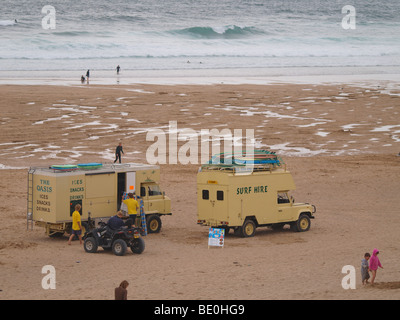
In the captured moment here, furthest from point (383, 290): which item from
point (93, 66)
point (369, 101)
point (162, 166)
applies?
point (93, 66)

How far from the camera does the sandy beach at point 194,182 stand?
56.4ft

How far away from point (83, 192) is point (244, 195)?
474 centimetres

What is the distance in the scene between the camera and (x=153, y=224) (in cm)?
2338

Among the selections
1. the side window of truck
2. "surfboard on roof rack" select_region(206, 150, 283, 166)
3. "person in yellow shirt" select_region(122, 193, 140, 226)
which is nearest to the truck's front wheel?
"person in yellow shirt" select_region(122, 193, 140, 226)

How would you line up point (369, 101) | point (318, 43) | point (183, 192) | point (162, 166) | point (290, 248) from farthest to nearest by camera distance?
point (318, 43), point (369, 101), point (162, 166), point (183, 192), point (290, 248)

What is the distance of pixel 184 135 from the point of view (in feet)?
132

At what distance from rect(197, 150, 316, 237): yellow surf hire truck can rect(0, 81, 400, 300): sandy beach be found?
589 mm

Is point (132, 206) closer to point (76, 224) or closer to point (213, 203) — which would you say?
point (76, 224)

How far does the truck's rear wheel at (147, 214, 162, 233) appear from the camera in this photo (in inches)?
917

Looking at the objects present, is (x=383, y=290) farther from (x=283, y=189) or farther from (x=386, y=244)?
(x=283, y=189)

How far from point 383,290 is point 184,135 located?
2536 cm

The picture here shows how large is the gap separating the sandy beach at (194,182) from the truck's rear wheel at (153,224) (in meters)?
0.39

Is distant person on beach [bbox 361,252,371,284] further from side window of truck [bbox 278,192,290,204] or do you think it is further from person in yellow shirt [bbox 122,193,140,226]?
person in yellow shirt [bbox 122,193,140,226]

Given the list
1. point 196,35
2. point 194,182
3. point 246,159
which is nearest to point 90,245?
point 246,159
